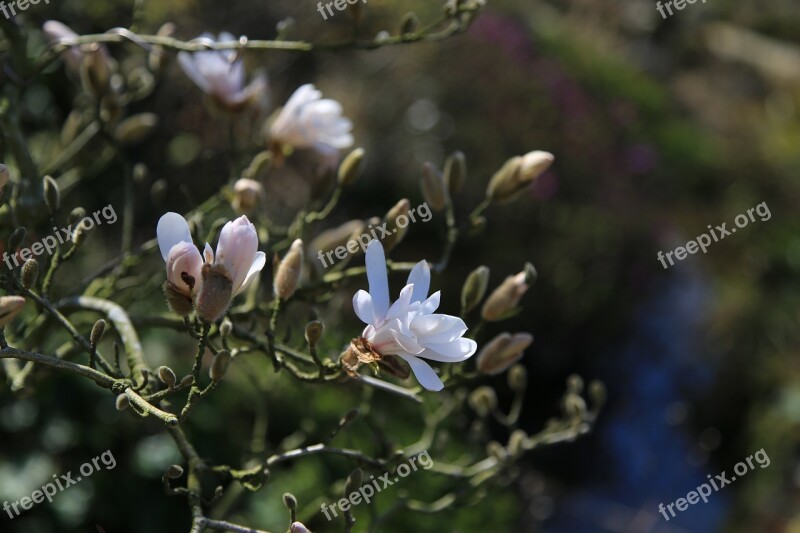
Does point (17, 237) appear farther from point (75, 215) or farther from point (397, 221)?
point (397, 221)

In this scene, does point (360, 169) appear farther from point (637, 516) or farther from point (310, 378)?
point (637, 516)

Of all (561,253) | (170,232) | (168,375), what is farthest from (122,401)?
(561,253)

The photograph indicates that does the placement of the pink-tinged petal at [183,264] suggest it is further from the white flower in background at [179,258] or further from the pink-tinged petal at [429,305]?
the pink-tinged petal at [429,305]

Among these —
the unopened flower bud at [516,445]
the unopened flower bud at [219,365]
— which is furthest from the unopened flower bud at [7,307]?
the unopened flower bud at [516,445]

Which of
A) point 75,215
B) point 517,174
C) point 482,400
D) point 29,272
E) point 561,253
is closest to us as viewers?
point 29,272

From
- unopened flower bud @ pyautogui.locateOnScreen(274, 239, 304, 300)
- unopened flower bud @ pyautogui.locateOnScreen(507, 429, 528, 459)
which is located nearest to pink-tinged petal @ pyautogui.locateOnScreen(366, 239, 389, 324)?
unopened flower bud @ pyautogui.locateOnScreen(274, 239, 304, 300)

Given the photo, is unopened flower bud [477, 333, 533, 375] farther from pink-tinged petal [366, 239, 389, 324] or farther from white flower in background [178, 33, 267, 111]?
white flower in background [178, 33, 267, 111]

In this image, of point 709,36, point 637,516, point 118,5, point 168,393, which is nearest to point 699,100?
point 709,36
